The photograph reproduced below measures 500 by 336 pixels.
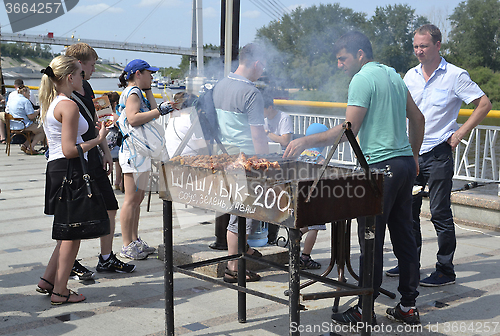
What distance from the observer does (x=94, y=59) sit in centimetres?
423

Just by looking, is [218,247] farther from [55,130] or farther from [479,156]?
[479,156]

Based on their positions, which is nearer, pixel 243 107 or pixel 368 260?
pixel 368 260

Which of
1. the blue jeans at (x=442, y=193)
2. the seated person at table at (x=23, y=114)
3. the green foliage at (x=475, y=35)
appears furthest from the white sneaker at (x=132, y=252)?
the green foliage at (x=475, y=35)

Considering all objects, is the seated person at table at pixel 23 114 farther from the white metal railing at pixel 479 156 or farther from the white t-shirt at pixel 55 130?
the white t-shirt at pixel 55 130

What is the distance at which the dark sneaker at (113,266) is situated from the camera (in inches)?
171

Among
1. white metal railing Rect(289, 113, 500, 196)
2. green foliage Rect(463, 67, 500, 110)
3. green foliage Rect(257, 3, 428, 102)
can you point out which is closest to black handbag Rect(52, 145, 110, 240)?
green foliage Rect(257, 3, 428, 102)

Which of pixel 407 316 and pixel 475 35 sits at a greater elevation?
pixel 475 35

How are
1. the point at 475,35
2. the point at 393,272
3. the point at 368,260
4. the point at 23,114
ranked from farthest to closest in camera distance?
the point at 475,35
the point at 23,114
the point at 393,272
the point at 368,260

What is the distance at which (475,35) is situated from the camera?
3769 centimetres

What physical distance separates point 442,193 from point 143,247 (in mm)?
2796

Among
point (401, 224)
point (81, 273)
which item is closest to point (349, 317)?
point (401, 224)

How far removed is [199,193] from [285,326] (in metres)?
1.11

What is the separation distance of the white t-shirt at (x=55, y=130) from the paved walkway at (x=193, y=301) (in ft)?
3.64

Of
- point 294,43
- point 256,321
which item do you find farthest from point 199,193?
point 294,43
